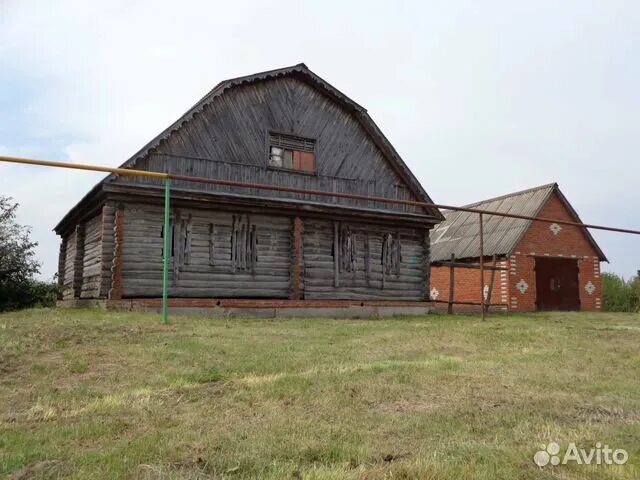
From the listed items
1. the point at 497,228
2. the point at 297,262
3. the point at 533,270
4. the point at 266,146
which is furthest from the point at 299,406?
the point at 497,228

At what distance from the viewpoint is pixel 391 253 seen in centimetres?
1891

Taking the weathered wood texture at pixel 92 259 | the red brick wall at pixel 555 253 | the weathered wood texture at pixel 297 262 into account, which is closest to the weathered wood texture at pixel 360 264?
the weathered wood texture at pixel 297 262

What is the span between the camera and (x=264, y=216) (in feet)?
54.9

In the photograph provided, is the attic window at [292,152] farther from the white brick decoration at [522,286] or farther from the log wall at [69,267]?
the white brick decoration at [522,286]

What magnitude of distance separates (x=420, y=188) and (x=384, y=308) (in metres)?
4.45

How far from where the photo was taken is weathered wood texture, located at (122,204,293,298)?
48.9ft

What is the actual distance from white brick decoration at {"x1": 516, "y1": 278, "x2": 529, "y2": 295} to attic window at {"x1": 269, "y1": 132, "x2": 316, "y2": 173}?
12.5m

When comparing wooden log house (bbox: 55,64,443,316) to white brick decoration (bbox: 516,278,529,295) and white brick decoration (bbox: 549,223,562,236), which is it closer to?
white brick decoration (bbox: 516,278,529,295)

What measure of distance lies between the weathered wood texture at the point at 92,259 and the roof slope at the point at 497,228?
16955 mm

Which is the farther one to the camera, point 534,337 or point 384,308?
point 384,308

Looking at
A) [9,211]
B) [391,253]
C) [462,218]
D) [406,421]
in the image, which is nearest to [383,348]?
[406,421]

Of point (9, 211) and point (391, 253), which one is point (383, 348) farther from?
point (9, 211)

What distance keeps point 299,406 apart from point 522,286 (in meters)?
22.7

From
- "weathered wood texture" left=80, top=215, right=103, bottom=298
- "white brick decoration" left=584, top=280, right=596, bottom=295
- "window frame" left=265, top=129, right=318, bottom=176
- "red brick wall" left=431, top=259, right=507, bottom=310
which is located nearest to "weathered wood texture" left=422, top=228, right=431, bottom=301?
"window frame" left=265, top=129, right=318, bottom=176
